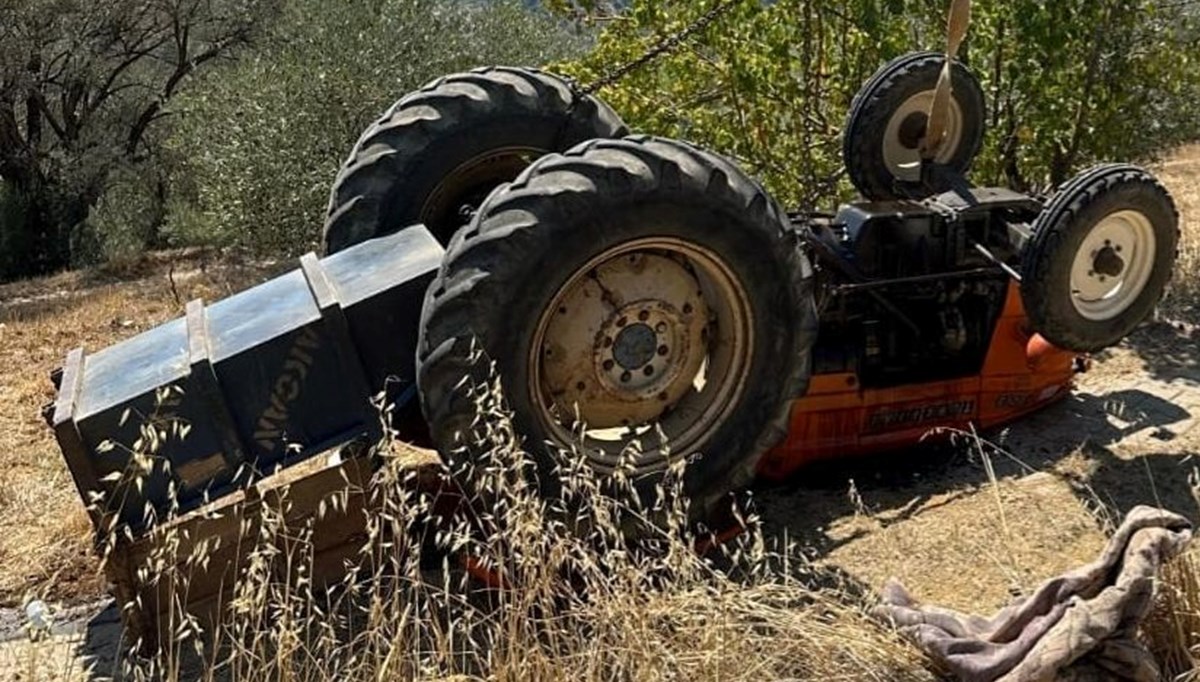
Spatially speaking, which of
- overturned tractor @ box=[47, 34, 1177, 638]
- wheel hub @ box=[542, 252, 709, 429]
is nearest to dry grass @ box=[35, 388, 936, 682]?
overturned tractor @ box=[47, 34, 1177, 638]

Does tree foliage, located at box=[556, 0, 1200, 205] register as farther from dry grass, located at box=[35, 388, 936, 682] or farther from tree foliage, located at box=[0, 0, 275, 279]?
tree foliage, located at box=[0, 0, 275, 279]

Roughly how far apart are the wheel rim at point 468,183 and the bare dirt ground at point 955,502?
1.74m

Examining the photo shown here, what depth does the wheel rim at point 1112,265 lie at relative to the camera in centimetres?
441

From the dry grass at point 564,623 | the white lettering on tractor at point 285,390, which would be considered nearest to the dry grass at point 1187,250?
the dry grass at point 564,623

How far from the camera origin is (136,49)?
17.9 meters

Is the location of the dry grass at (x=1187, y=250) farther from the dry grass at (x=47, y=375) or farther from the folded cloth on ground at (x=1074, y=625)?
the dry grass at (x=47, y=375)

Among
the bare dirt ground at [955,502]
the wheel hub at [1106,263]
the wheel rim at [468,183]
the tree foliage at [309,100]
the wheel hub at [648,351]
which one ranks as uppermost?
the tree foliage at [309,100]

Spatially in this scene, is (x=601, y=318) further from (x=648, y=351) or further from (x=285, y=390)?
(x=285, y=390)

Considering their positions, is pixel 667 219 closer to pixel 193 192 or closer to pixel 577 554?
pixel 577 554

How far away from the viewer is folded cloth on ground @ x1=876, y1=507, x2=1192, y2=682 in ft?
9.50

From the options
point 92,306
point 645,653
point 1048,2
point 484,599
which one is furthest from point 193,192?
point 645,653

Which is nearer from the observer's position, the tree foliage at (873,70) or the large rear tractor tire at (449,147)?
the large rear tractor tire at (449,147)

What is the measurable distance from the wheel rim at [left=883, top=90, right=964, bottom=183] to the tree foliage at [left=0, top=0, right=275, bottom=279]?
47.6 ft

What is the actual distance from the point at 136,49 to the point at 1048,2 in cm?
1516
